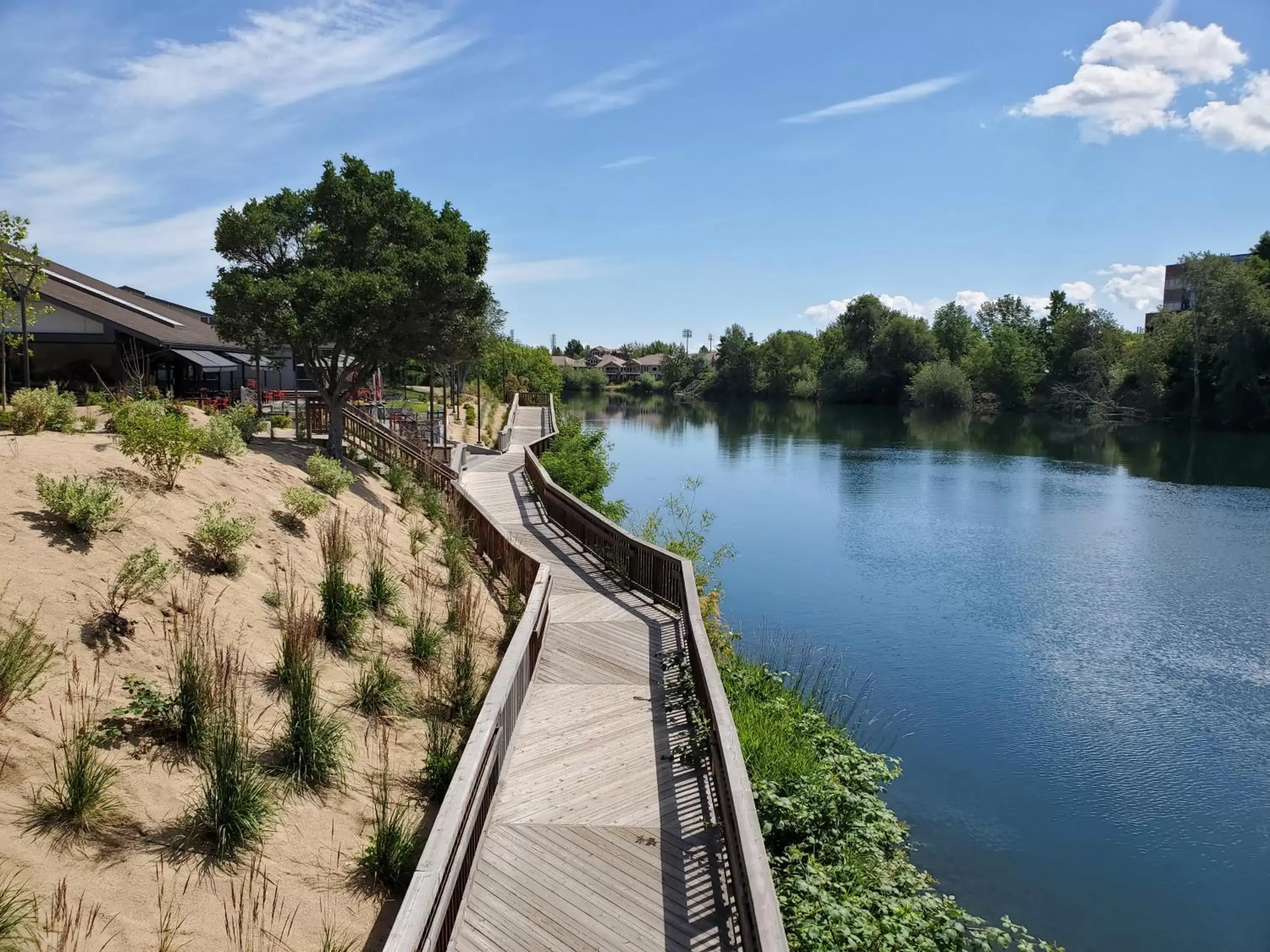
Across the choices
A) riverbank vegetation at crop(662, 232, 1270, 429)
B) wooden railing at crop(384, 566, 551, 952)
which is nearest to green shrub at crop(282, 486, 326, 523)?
wooden railing at crop(384, 566, 551, 952)

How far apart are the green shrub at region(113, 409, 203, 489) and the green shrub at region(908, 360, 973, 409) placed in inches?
3285

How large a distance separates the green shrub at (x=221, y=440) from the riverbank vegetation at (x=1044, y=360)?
64027 millimetres

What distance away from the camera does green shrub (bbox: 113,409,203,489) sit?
10477 millimetres

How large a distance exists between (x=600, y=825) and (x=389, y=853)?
1.55m

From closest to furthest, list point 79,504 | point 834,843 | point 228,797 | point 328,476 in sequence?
point 228,797 → point 834,843 → point 79,504 → point 328,476

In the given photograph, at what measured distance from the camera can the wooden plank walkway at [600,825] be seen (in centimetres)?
539

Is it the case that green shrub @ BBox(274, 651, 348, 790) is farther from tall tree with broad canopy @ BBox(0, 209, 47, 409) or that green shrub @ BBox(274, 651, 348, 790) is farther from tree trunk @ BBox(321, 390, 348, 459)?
tree trunk @ BBox(321, 390, 348, 459)

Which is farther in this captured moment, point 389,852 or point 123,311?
point 123,311

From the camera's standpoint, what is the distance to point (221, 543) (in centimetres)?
927

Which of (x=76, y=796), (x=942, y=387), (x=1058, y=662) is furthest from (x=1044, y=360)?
(x=76, y=796)

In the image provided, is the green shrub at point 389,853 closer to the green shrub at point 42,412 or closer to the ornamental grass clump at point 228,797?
the ornamental grass clump at point 228,797

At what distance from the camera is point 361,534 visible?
1334 centimetres

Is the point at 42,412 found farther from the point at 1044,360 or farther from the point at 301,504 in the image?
the point at 1044,360

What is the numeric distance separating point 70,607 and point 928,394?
8736cm
